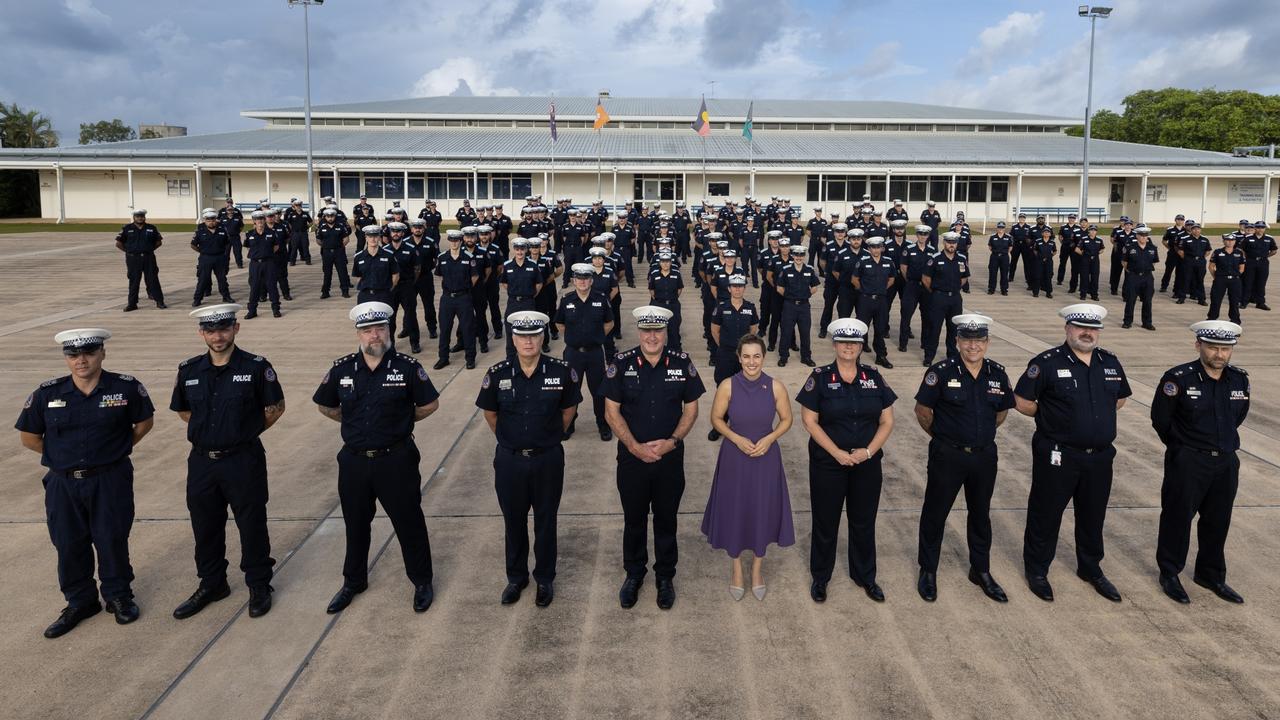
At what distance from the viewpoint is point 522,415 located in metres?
4.98

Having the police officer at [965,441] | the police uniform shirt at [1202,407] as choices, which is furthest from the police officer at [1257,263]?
the police officer at [965,441]

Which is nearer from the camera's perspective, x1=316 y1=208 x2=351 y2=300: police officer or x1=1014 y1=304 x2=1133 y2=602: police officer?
x1=1014 y1=304 x2=1133 y2=602: police officer

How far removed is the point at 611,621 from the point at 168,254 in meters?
24.5

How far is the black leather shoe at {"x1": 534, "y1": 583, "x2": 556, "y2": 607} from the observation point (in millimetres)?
5055

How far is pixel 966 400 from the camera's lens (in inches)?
200

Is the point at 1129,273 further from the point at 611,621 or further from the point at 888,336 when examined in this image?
the point at 611,621

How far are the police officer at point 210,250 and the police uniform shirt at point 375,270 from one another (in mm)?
5193

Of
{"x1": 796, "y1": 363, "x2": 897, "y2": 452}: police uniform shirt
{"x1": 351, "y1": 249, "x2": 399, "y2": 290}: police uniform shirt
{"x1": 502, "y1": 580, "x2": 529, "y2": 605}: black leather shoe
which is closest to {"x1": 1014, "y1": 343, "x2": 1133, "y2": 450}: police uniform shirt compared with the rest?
{"x1": 796, "y1": 363, "x2": 897, "y2": 452}: police uniform shirt

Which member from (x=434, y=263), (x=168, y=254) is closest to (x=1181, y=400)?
(x=434, y=263)

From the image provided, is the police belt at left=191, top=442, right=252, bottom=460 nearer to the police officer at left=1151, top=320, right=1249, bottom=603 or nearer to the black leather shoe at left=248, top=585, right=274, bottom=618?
the black leather shoe at left=248, top=585, right=274, bottom=618

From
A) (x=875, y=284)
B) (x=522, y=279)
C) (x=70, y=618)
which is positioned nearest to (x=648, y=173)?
(x=875, y=284)

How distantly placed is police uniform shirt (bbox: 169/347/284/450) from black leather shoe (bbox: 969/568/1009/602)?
4.51 m

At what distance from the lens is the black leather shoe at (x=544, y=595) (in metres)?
5.05

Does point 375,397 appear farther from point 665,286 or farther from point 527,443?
point 665,286
